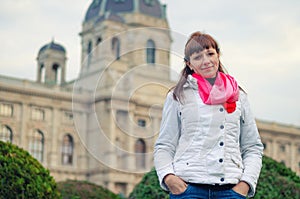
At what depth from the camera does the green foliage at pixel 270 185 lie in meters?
6.79

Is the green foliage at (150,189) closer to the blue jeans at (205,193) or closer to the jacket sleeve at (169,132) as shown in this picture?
the jacket sleeve at (169,132)

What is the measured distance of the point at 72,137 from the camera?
43844 millimetres

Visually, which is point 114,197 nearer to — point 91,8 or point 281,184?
point 281,184

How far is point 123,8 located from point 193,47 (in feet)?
151

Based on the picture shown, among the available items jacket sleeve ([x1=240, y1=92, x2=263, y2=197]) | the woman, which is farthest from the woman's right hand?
jacket sleeve ([x1=240, y1=92, x2=263, y2=197])

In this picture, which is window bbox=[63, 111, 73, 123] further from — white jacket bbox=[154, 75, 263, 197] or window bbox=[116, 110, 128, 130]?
white jacket bbox=[154, 75, 263, 197]

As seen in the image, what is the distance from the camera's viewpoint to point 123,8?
48938 millimetres

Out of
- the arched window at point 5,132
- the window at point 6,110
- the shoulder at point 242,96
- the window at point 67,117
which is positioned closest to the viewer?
the shoulder at point 242,96

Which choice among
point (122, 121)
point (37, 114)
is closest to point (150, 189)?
point (122, 121)

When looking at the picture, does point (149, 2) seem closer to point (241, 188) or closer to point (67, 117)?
point (67, 117)

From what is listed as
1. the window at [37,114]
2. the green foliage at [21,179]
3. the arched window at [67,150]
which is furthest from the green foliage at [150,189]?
the arched window at [67,150]

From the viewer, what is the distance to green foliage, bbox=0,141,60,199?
270 inches

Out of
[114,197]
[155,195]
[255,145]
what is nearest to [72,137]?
[114,197]

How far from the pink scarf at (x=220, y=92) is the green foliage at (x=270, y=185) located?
11.8 feet
